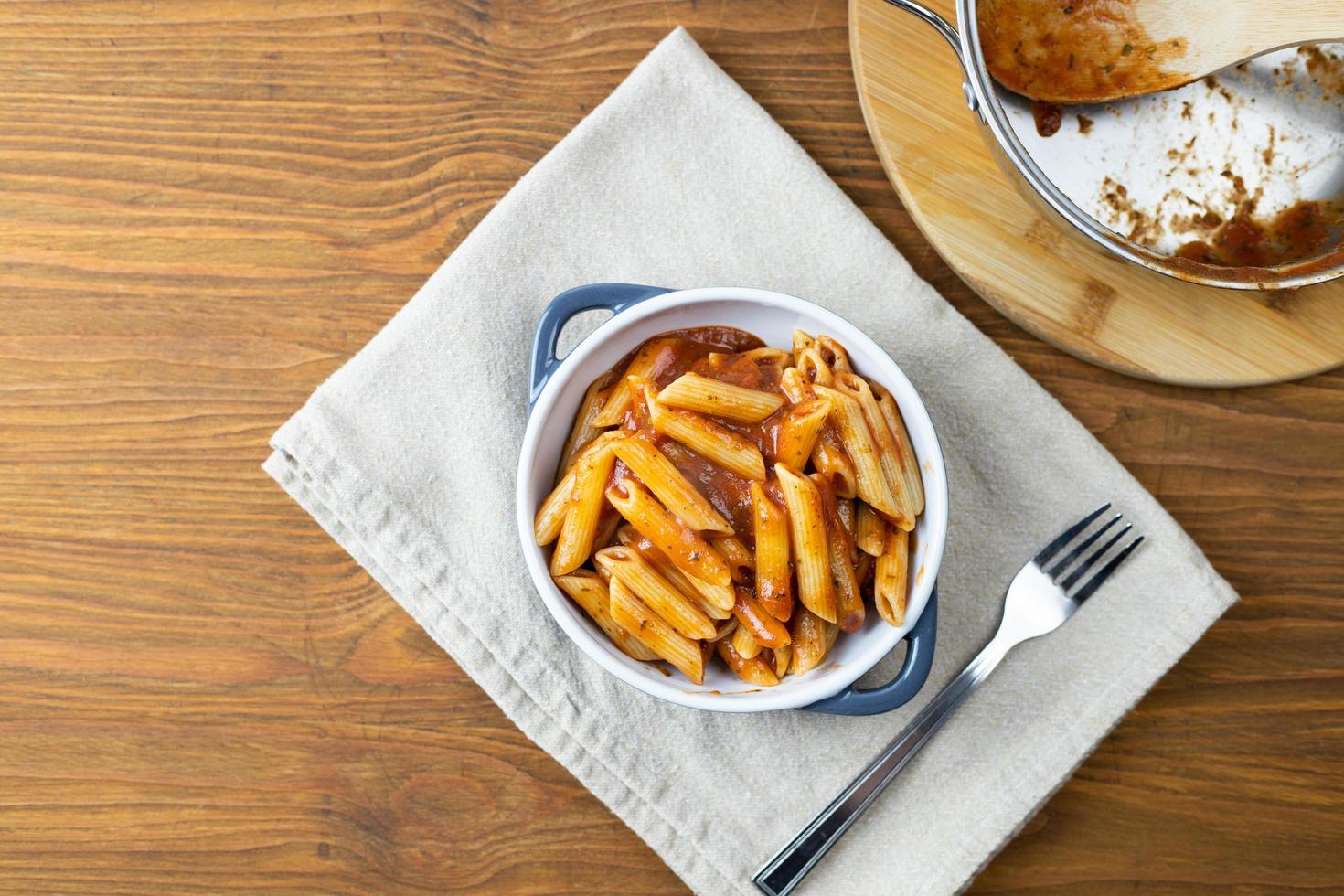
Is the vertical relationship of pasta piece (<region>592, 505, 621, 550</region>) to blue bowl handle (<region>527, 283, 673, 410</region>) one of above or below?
below

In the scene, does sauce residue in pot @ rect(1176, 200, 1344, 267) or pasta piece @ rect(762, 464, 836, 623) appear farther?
sauce residue in pot @ rect(1176, 200, 1344, 267)

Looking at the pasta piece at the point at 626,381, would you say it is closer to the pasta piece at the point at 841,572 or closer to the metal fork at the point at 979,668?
the pasta piece at the point at 841,572

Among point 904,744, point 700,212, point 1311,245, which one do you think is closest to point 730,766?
point 904,744

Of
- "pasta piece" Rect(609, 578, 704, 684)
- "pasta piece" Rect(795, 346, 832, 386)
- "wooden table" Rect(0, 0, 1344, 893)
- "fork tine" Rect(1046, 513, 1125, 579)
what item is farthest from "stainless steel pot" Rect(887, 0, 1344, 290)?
"pasta piece" Rect(609, 578, 704, 684)

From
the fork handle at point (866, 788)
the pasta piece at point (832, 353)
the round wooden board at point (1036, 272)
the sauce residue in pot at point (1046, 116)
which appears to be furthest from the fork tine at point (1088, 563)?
the sauce residue in pot at point (1046, 116)

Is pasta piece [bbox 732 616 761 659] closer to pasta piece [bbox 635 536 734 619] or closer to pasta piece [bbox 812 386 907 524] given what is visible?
pasta piece [bbox 635 536 734 619]

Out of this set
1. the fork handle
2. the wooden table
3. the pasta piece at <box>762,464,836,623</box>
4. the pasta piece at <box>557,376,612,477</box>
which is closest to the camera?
the pasta piece at <box>762,464,836,623</box>

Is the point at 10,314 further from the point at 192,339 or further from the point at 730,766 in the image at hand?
the point at 730,766
